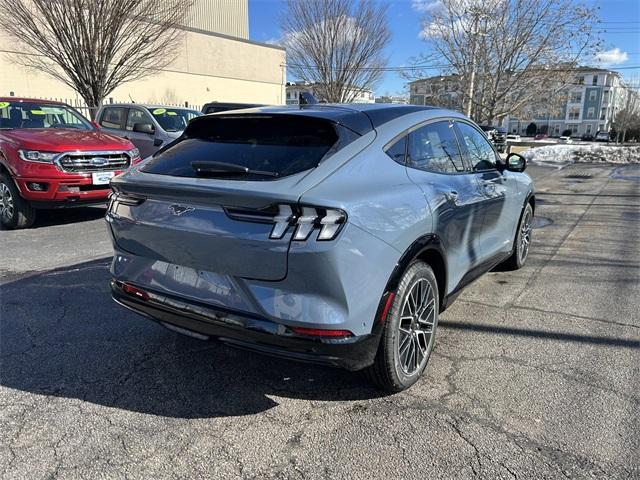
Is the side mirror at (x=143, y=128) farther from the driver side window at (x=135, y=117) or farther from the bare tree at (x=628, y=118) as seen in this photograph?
the bare tree at (x=628, y=118)

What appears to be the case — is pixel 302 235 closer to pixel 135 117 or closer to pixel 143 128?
pixel 143 128

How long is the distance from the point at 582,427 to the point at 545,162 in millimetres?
19329

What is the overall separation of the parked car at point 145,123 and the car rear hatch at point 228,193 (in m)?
7.44

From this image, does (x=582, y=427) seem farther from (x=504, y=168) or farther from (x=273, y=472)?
(x=504, y=168)

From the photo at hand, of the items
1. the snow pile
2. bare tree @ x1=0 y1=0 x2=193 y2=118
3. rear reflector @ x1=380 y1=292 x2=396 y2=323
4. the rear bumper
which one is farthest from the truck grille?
the snow pile

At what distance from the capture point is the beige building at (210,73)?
2327 cm

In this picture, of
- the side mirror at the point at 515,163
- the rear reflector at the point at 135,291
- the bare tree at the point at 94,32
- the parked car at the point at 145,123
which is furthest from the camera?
the bare tree at the point at 94,32

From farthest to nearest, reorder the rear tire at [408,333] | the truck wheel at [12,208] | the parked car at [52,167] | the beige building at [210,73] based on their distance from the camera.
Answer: the beige building at [210,73] → the truck wheel at [12,208] → the parked car at [52,167] → the rear tire at [408,333]

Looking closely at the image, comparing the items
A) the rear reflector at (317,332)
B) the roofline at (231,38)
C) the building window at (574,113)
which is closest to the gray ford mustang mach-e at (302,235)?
the rear reflector at (317,332)

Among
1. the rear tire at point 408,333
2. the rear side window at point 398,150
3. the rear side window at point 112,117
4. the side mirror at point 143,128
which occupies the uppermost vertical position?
the rear side window at point 112,117

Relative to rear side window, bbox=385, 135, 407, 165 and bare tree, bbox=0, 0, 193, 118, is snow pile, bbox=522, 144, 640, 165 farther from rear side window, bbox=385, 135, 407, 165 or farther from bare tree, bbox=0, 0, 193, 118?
rear side window, bbox=385, 135, 407, 165

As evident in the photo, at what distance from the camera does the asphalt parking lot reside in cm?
229

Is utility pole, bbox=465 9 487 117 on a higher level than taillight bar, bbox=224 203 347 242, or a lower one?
higher

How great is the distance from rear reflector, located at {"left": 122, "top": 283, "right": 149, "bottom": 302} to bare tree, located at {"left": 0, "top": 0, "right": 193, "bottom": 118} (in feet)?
46.6
